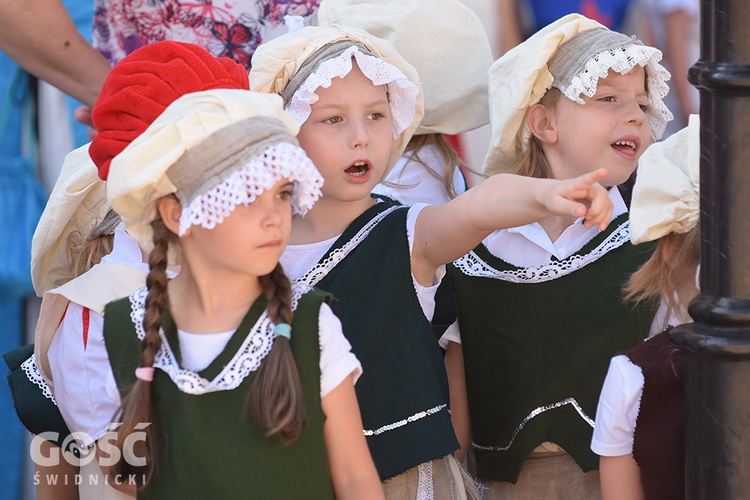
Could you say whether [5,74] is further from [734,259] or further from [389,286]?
[734,259]

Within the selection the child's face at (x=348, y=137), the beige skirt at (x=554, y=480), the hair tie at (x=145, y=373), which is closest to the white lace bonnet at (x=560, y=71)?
the child's face at (x=348, y=137)

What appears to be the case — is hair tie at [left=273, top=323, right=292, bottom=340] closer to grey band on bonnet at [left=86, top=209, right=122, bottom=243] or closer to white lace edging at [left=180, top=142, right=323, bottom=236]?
white lace edging at [left=180, top=142, right=323, bottom=236]

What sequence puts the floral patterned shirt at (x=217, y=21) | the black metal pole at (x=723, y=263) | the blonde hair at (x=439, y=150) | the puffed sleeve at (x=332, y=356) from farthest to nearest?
the floral patterned shirt at (x=217, y=21), the blonde hair at (x=439, y=150), the puffed sleeve at (x=332, y=356), the black metal pole at (x=723, y=263)

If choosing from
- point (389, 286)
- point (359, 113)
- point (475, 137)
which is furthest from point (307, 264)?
point (475, 137)

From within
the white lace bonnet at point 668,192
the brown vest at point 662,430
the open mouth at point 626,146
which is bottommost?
the brown vest at point 662,430

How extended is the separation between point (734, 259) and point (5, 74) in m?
2.81

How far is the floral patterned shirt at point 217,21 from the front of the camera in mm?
3508

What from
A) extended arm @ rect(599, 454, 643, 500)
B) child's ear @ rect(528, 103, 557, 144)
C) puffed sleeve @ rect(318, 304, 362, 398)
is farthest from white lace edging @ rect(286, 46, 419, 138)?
extended arm @ rect(599, 454, 643, 500)

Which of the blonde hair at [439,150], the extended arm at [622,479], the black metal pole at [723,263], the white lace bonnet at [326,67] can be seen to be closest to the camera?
the black metal pole at [723,263]

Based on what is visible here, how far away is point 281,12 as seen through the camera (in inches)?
139

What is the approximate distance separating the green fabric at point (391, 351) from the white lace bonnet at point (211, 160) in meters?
0.51

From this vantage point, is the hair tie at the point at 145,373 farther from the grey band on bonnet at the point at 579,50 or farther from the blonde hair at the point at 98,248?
the grey band on bonnet at the point at 579,50

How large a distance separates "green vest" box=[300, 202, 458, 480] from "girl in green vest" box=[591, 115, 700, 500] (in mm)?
439

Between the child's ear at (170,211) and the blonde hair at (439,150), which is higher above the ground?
the child's ear at (170,211)
